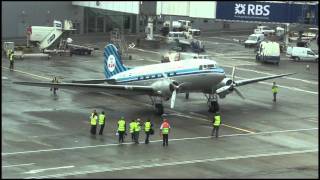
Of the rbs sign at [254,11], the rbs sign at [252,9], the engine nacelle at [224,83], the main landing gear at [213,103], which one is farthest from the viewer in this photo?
the rbs sign at [252,9]

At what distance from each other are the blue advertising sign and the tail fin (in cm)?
2406

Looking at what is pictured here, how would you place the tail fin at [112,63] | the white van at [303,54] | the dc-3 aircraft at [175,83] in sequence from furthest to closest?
the white van at [303,54], the tail fin at [112,63], the dc-3 aircraft at [175,83]

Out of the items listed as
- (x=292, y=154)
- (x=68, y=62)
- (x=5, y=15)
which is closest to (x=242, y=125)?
(x=292, y=154)

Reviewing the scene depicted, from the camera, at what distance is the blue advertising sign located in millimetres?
76062

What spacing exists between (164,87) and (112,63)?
28.1 ft

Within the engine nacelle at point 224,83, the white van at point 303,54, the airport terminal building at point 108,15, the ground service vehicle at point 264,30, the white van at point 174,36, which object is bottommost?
the white van at point 303,54

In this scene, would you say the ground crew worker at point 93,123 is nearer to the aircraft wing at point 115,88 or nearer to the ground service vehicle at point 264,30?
the aircraft wing at point 115,88

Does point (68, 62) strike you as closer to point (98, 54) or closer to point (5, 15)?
point (98, 54)

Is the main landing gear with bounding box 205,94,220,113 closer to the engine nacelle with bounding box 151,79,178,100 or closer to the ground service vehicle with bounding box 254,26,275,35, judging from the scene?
the engine nacelle with bounding box 151,79,178,100

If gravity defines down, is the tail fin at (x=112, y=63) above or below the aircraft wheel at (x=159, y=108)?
above

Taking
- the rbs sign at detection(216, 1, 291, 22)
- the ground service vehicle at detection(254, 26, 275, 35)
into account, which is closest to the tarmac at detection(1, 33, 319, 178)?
the rbs sign at detection(216, 1, 291, 22)

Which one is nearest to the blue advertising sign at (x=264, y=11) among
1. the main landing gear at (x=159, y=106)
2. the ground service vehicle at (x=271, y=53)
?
the ground service vehicle at (x=271, y=53)

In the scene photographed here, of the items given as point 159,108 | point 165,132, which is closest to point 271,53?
point 159,108

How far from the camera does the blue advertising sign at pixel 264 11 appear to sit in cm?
7606
